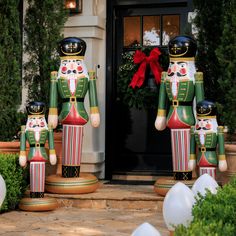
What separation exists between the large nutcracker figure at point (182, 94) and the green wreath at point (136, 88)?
1472 millimetres

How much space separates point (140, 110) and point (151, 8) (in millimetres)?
1514

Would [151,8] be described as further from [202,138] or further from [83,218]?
[83,218]

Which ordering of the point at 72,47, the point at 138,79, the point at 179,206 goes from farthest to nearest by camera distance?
the point at 138,79 < the point at 72,47 < the point at 179,206

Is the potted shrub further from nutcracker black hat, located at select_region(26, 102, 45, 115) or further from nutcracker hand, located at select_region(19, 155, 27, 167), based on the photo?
nutcracker black hat, located at select_region(26, 102, 45, 115)

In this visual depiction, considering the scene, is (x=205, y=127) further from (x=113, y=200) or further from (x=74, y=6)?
(x=74, y=6)

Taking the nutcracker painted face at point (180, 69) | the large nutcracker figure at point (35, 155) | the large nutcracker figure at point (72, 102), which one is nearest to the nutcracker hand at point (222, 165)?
the nutcracker painted face at point (180, 69)

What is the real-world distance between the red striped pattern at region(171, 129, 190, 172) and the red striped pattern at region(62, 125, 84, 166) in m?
1.14

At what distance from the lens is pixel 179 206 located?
11.4 ft

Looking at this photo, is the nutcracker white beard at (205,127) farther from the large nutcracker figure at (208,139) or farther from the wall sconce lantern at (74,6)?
the wall sconce lantern at (74,6)

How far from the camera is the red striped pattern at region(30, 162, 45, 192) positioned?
607 cm

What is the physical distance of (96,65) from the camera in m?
8.06

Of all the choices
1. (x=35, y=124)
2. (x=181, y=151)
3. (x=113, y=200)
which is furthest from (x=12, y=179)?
(x=181, y=151)

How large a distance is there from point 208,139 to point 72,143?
162cm

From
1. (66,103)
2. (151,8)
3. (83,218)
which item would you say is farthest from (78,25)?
(83,218)
